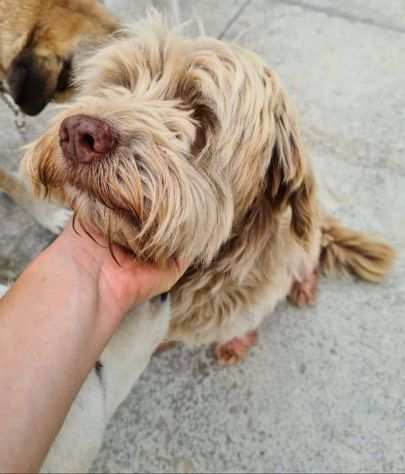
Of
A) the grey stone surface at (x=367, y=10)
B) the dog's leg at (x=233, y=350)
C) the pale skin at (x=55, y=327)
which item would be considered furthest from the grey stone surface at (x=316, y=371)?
the pale skin at (x=55, y=327)

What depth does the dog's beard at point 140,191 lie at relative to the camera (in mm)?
1172

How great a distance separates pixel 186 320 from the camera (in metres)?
1.90

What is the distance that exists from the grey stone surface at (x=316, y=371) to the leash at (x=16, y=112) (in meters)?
0.11

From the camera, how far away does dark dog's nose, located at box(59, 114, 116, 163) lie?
1.14 meters

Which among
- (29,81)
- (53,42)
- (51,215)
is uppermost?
(53,42)

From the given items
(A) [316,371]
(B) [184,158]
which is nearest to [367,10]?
(A) [316,371]

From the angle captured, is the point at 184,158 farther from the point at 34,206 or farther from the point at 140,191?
the point at 34,206

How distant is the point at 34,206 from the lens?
8.08ft

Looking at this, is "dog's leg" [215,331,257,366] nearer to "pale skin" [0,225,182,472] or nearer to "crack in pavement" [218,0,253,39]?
"pale skin" [0,225,182,472]

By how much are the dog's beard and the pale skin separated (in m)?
0.14

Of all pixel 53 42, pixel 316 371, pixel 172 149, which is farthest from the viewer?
pixel 316 371

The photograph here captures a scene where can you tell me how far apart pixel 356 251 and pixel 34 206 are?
5.49 ft

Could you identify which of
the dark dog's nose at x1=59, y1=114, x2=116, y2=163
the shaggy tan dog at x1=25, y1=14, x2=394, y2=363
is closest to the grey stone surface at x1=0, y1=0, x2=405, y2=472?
the shaggy tan dog at x1=25, y1=14, x2=394, y2=363

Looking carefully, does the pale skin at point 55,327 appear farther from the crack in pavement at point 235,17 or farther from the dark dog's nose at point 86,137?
the crack in pavement at point 235,17
